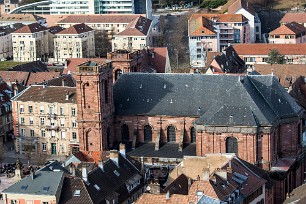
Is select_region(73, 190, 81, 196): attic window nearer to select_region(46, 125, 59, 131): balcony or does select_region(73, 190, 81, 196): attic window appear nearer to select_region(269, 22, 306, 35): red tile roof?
select_region(46, 125, 59, 131): balcony

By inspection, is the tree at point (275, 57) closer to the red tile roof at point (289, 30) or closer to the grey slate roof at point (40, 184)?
the red tile roof at point (289, 30)

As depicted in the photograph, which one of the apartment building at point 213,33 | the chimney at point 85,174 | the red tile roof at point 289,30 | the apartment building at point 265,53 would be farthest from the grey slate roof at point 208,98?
the red tile roof at point 289,30

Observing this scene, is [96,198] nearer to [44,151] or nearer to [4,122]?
[44,151]

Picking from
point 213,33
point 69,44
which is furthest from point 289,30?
point 69,44

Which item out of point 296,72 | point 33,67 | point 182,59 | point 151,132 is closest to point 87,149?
point 151,132

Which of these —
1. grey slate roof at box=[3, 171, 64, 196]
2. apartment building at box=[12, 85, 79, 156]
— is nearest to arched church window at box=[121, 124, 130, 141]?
apartment building at box=[12, 85, 79, 156]

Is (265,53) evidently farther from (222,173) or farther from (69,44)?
(222,173)
